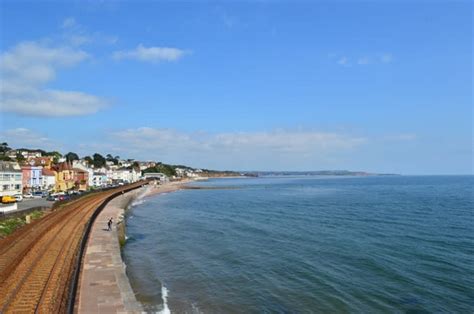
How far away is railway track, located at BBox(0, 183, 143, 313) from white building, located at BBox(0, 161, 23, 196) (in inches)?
1227

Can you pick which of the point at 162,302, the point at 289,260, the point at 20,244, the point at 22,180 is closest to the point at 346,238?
the point at 289,260

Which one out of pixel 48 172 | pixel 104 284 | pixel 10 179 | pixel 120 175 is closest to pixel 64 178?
pixel 48 172

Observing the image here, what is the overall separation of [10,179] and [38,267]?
165 feet

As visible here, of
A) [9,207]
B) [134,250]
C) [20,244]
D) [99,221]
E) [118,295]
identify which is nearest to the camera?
[118,295]

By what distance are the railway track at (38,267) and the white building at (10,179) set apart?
3117 cm

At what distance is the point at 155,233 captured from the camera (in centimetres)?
4044

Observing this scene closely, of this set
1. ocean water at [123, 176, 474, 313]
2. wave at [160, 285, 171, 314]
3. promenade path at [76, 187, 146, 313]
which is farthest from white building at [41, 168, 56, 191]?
wave at [160, 285, 171, 314]

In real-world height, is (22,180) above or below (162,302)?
above

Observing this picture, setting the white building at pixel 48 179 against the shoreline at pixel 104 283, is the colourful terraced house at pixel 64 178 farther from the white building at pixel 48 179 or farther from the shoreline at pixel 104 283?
the shoreline at pixel 104 283

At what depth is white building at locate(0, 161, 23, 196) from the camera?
198 feet

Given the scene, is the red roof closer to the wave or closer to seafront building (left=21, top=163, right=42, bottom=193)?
seafront building (left=21, top=163, right=42, bottom=193)

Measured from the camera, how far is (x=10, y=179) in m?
62.9

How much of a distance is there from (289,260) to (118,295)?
14734 mm

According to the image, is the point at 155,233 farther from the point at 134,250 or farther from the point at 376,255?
the point at 376,255
